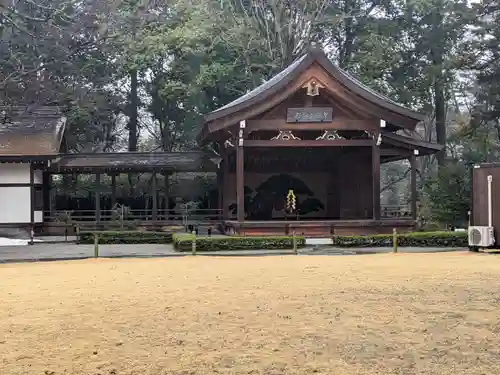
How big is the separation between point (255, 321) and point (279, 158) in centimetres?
2137

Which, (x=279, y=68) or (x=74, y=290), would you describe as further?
(x=279, y=68)

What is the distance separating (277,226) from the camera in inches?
906

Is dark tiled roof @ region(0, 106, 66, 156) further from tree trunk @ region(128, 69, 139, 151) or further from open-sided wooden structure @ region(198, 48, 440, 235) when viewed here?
tree trunk @ region(128, 69, 139, 151)

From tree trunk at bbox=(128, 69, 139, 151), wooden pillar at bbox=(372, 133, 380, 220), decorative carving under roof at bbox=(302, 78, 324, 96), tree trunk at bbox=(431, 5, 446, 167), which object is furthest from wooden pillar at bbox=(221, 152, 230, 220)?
tree trunk at bbox=(128, 69, 139, 151)

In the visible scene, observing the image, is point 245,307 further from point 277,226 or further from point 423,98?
point 423,98

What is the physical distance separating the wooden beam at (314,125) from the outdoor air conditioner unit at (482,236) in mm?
6717

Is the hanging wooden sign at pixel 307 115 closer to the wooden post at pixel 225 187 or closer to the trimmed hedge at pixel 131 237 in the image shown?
the wooden post at pixel 225 187

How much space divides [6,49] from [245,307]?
20034 mm

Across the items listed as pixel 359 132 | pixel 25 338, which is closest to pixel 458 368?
pixel 25 338

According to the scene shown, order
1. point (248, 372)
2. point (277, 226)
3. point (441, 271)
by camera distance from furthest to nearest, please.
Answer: point (277, 226) < point (441, 271) < point (248, 372)

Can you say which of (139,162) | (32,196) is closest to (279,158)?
(139,162)

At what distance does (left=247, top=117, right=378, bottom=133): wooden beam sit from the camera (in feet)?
78.2

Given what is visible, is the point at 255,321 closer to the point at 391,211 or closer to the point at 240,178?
the point at 240,178

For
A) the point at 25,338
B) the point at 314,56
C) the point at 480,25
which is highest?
the point at 480,25
